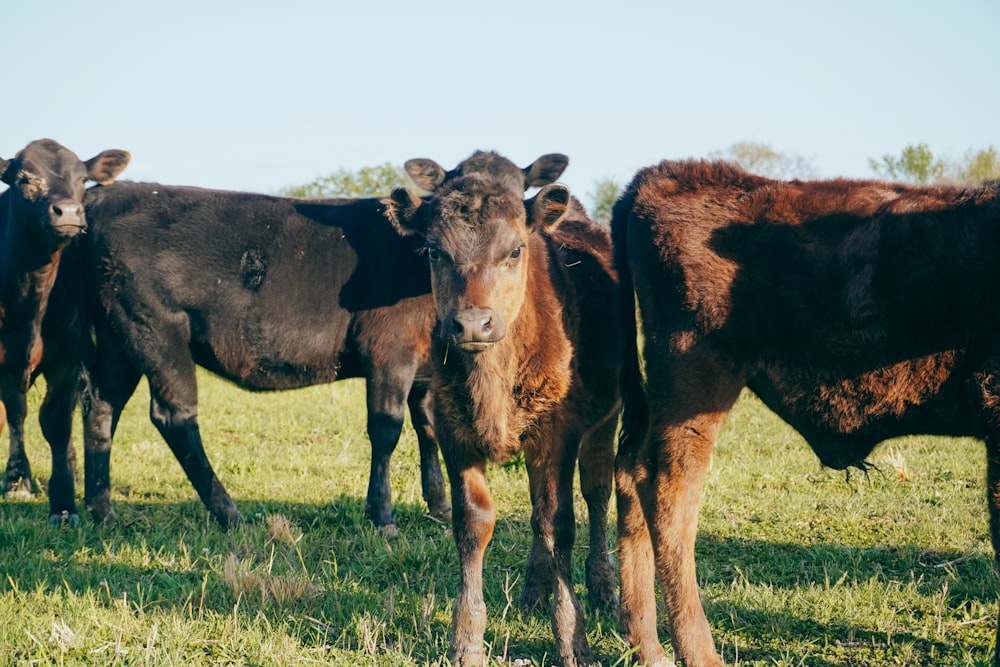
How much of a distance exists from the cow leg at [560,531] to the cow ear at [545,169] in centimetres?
183

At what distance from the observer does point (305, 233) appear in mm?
7562

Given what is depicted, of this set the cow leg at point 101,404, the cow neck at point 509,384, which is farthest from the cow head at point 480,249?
the cow leg at point 101,404

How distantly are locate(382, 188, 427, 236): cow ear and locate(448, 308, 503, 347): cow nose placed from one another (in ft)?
3.13

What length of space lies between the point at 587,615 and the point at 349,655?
5.02ft

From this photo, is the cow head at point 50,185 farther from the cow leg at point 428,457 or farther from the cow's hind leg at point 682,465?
the cow's hind leg at point 682,465

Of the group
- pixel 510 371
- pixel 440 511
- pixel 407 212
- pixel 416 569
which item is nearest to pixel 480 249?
pixel 510 371

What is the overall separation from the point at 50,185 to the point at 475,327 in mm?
4344

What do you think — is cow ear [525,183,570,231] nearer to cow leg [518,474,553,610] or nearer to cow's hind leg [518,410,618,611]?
cow's hind leg [518,410,618,611]

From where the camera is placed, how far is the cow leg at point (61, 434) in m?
7.41

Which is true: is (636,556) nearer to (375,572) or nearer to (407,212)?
(375,572)

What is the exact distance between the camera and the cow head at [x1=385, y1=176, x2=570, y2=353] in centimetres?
464

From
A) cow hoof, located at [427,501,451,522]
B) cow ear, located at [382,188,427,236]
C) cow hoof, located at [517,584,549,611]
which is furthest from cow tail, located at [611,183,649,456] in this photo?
cow hoof, located at [427,501,451,522]

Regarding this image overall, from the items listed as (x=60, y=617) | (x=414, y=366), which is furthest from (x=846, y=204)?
(x=60, y=617)

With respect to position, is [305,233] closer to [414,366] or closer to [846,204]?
[414,366]
